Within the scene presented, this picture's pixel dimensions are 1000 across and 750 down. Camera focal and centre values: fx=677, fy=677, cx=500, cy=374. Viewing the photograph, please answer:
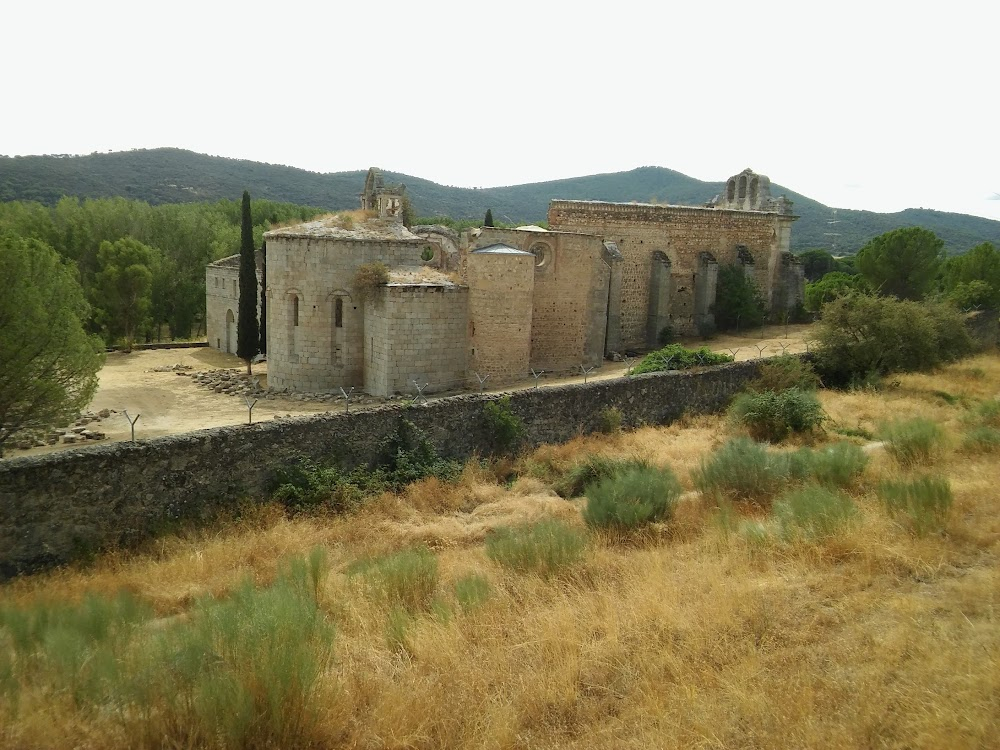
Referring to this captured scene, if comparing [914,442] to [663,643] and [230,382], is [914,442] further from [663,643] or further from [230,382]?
[230,382]

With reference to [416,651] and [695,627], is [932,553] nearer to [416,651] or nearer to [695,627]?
[695,627]

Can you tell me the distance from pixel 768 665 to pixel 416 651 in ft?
7.85

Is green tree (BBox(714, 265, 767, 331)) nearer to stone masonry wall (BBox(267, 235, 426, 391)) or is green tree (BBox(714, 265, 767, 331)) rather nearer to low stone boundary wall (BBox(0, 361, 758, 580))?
stone masonry wall (BBox(267, 235, 426, 391))

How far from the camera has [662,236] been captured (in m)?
25.8

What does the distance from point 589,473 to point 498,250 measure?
10.2 m

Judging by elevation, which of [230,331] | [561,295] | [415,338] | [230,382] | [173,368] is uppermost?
[561,295]

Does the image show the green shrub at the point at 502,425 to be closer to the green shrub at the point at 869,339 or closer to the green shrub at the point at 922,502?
the green shrub at the point at 922,502

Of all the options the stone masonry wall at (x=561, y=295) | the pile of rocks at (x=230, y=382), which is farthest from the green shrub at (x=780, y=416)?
the pile of rocks at (x=230, y=382)

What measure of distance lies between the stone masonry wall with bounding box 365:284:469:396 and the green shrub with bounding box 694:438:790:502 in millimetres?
Answer: 10217

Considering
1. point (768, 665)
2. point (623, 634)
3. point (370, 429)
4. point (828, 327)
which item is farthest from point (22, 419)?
point (828, 327)

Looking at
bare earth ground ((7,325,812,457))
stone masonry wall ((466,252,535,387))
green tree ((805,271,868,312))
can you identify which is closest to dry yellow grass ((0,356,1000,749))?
bare earth ground ((7,325,812,457))

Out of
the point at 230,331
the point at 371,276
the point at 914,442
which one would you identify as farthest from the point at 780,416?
the point at 230,331

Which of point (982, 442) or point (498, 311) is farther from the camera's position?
point (498, 311)

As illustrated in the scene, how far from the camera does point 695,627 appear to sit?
15.8 ft
